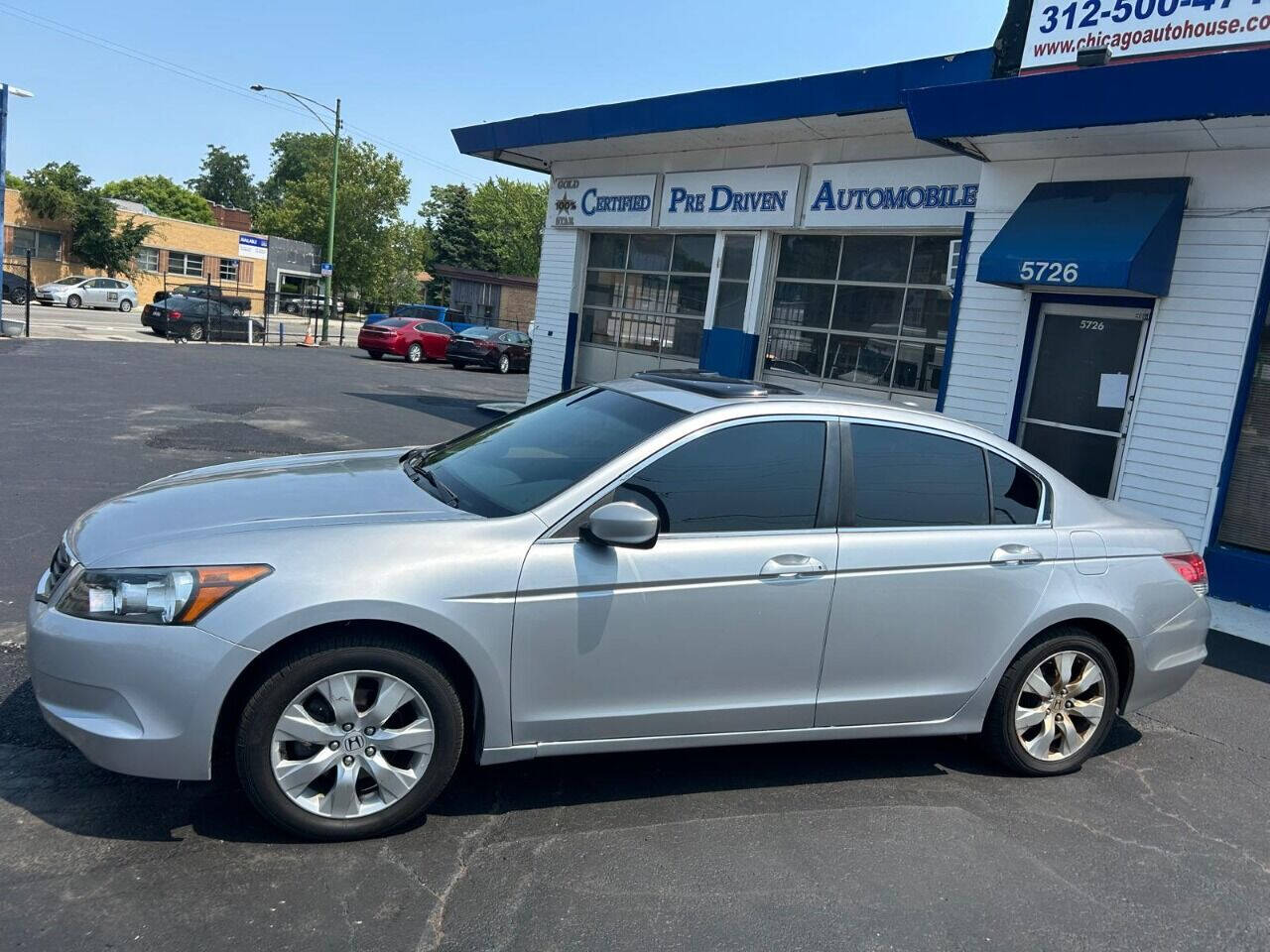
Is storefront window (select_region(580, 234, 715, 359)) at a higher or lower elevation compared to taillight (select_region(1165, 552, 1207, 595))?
higher

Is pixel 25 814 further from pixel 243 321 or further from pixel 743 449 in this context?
pixel 243 321

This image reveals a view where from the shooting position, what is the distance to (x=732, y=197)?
13609 mm

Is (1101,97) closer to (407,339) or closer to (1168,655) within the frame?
(1168,655)

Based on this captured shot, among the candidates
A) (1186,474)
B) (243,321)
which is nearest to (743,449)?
(1186,474)

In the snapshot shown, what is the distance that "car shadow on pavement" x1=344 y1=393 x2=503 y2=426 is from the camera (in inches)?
651

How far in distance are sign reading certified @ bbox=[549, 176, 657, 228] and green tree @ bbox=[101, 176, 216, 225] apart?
83.6 meters

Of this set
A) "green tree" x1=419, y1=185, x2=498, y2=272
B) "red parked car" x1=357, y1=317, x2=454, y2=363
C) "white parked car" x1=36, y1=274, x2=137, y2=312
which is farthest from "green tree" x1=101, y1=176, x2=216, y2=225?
"red parked car" x1=357, y1=317, x2=454, y2=363

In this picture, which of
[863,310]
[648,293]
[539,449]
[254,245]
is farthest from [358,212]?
[539,449]

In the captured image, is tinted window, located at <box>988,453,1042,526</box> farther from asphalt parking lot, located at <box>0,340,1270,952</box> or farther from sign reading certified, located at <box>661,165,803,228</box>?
sign reading certified, located at <box>661,165,803,228</box>

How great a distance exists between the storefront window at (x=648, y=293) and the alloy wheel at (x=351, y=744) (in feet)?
37.5

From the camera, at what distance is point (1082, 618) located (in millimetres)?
4625

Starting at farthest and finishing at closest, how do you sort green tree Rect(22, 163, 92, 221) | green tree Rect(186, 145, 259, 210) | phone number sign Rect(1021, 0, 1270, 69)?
green tree Rect(186, 145, 259, 210), green tree Rect(22, 163, 92, 221), phone number sign Rect(1021, 0, 1270, 69)

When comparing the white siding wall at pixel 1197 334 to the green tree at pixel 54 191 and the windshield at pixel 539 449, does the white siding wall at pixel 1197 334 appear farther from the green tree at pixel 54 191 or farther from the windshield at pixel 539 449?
the green tree at pixel 54 191

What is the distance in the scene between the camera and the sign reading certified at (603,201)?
15.1 meters
